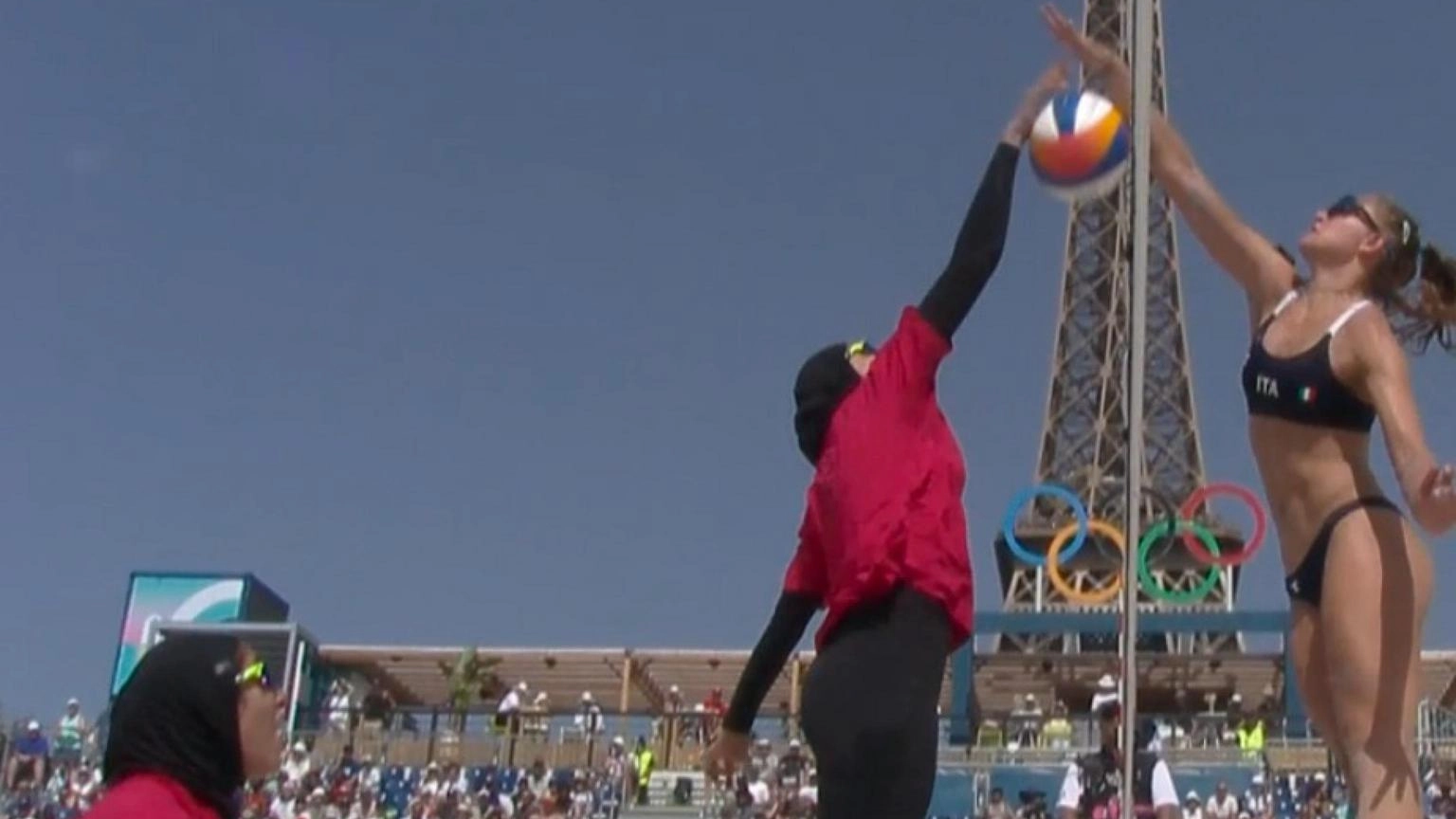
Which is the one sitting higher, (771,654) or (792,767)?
(792,767)

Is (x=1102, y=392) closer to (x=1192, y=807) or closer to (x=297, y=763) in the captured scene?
(x=297, y=763)

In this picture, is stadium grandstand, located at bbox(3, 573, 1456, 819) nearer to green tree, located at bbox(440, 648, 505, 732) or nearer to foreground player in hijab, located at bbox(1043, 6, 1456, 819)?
green tree, located at bbox(440, 648, 505, 732)

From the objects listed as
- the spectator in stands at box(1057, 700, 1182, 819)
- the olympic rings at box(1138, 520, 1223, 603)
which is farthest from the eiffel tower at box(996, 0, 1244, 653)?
the spectator in stands at box(1057, 700, 1182, 819)

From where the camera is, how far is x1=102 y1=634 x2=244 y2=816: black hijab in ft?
10.5

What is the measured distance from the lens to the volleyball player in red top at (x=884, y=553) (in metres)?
3.62

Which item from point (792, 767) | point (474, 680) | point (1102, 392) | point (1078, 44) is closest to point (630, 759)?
point (792, 767)

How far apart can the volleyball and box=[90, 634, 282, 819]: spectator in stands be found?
2.30m

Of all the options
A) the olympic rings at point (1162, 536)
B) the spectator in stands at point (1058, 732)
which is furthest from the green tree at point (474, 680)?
the spectator in stands at point (1058, 732)

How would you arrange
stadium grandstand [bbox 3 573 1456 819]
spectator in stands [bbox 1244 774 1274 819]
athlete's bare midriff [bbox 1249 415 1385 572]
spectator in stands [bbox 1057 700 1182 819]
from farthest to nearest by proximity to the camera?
stadium grandstand [bbox 3 573 1456 819], spectator in stands [bbox 1244 774 1274 819], spectator in stands [bbox 1057 700 1182 819], athlete's bare midriff [bbox 1249 415 1385 572]

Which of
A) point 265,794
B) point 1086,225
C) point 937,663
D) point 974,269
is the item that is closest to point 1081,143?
point 974,269

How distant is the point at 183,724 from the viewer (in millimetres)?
3221

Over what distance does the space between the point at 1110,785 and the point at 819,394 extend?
4201mm

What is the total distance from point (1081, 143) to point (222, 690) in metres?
2.47

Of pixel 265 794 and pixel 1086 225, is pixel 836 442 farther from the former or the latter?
pixel 1086 225
